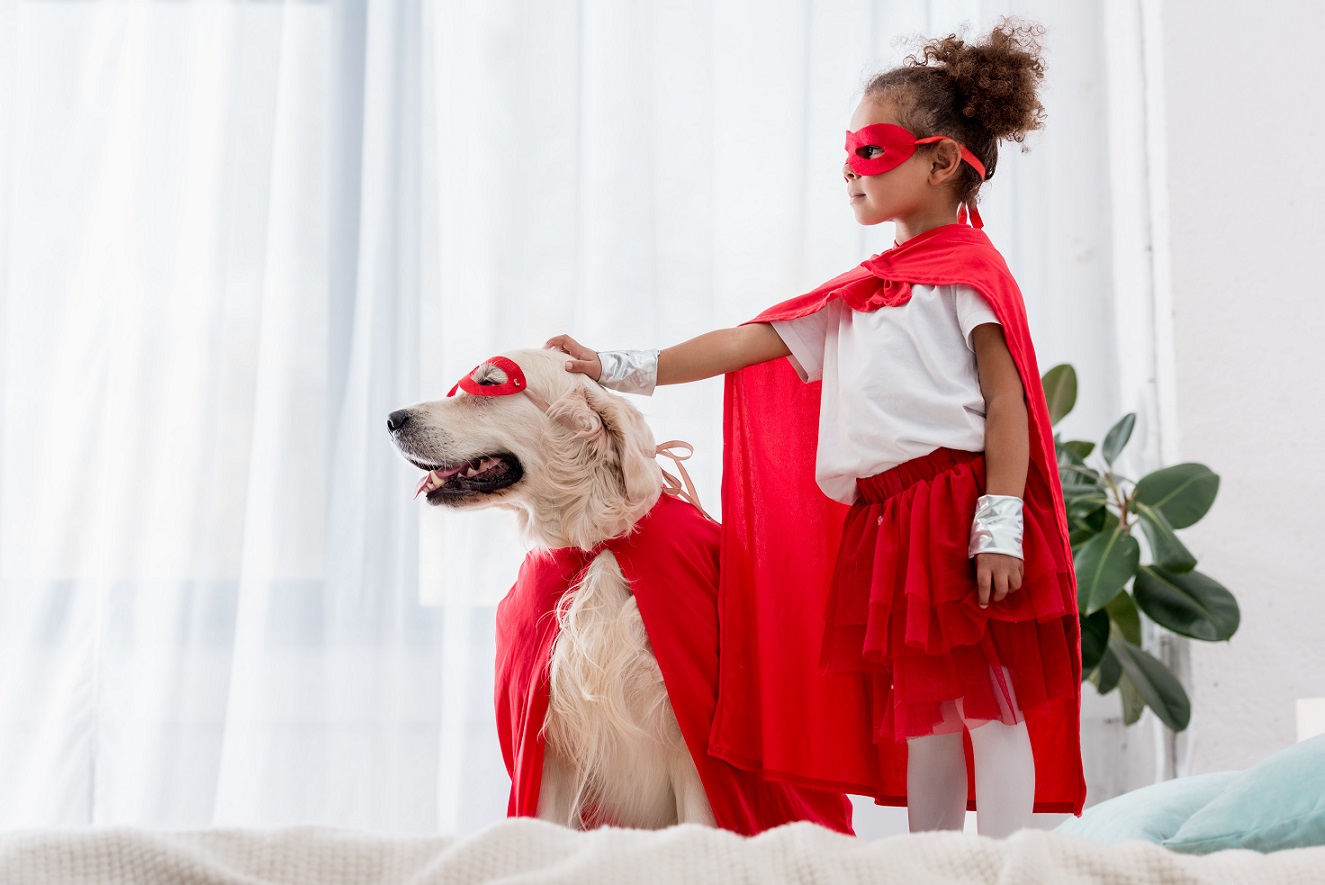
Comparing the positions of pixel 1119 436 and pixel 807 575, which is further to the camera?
pixel 1119 436

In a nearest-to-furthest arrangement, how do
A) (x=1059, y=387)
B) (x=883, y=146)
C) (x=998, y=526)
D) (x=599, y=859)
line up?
(x=599, y=859)
(x=998, y=526)
(x=883, y=146)
(x=1059, y=387)

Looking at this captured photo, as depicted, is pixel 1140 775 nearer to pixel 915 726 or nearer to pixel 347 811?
pixel 915 726

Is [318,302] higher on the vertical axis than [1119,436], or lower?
higher

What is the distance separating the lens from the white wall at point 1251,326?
2113 mm

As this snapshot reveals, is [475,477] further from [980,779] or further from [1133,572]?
[1133,572]

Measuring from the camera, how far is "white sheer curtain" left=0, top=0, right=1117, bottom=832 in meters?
2.06

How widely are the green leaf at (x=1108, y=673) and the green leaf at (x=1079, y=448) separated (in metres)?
0.39

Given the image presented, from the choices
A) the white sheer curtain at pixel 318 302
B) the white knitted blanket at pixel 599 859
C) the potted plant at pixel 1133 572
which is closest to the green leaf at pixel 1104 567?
the potted plant at pixel 1133 572

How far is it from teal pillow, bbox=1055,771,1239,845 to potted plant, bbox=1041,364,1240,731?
0.64 metres

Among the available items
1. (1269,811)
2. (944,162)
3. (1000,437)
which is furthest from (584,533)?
(1269,811)

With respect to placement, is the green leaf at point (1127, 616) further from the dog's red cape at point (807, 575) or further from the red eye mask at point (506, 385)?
the red eye mask at point (506, 385)

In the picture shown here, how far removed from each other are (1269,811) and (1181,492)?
3.69 ft

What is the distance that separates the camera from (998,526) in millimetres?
1142

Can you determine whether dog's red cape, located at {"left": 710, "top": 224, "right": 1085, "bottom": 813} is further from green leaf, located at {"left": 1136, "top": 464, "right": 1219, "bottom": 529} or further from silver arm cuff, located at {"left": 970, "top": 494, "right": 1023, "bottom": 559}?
green leaf, located at {"left": 1136, "top": 464, "right": 1219, "bottom": 529}
